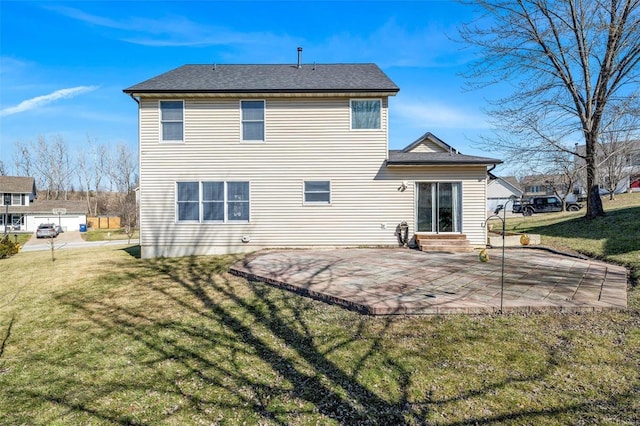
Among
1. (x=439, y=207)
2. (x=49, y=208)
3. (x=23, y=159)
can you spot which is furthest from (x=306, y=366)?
(x=23, y=159)

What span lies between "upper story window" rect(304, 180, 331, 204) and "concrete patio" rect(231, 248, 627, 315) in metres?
2.25

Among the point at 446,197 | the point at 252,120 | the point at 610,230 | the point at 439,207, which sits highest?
the point at 252,120

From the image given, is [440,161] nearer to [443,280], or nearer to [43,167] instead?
[443,280]

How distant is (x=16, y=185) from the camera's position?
39.7 metres

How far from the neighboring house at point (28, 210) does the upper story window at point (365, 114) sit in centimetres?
4076

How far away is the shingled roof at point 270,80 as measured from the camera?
1059 centimetres

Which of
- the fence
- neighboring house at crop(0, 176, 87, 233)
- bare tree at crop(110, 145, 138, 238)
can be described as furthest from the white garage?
bare tree at crop(110, 145, 138, 238)

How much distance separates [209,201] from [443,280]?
803cm

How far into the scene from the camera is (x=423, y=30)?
525 inches

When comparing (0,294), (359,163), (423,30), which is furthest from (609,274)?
(0,294)

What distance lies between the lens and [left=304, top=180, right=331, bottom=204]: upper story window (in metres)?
11.0

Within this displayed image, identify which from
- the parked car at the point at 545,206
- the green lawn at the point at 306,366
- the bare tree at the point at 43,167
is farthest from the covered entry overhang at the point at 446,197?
the bare tree at the point at 43,167

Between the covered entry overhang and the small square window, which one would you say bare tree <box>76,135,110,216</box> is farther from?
the covered entry overhang

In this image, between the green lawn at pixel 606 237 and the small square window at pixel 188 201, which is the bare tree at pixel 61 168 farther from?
the green lawn at pixel 606 237
